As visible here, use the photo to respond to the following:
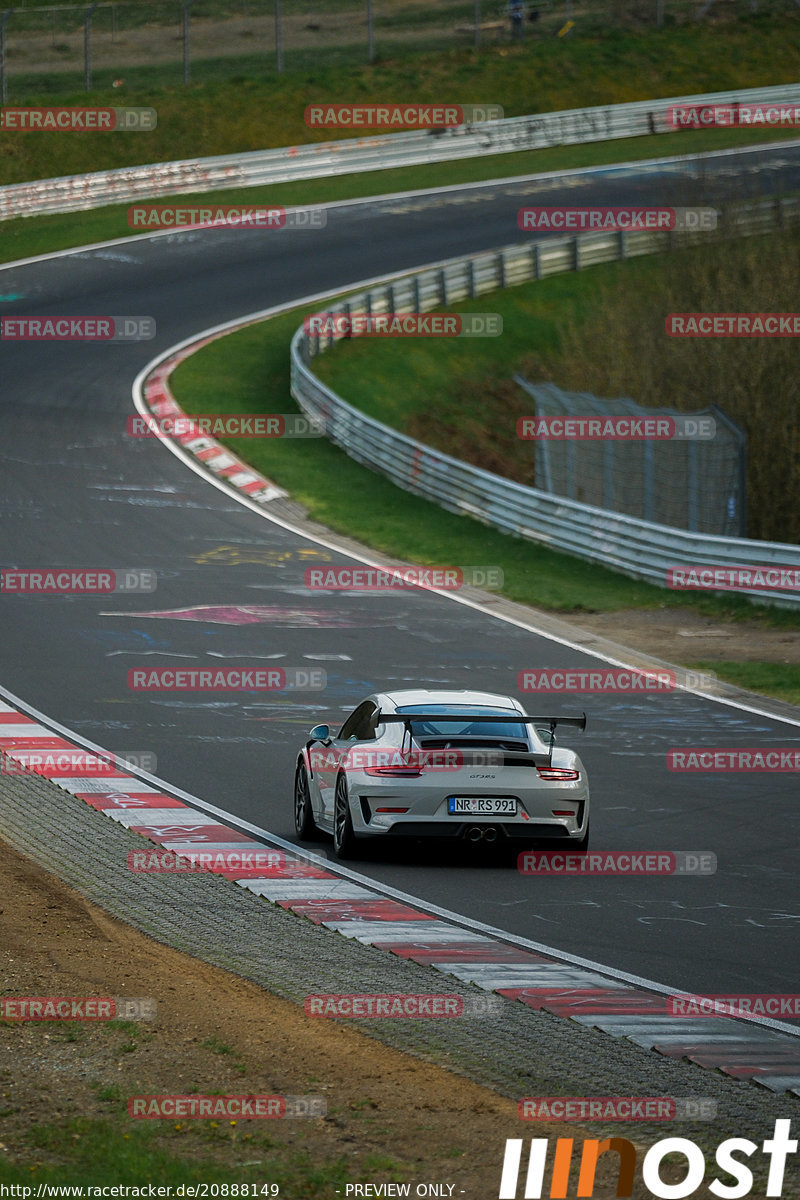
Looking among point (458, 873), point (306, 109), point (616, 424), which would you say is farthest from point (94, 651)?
point (306, 109)

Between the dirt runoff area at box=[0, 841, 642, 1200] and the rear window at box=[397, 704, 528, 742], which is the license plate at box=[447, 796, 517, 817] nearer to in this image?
the rear window at box=[397, 704, 528, 742]

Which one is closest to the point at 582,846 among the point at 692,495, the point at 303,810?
the point at 303,810

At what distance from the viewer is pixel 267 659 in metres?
20.2

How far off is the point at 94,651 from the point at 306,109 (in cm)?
4205

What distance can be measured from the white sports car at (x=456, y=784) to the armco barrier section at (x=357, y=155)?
4069cm

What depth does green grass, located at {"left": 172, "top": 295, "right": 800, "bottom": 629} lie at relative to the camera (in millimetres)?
25016

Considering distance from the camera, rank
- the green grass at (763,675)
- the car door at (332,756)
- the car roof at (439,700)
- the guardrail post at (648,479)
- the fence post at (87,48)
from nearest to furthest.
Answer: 1. the car door at (332,756)
2. the car roof at (439,700)
3. the green grass at (763,675)
4. the guardrail post at (648,479)
5. the fence post at (87,48)

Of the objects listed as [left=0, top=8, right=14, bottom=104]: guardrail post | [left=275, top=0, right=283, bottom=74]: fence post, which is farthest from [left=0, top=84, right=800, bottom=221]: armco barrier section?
[left=275, top=0, right=283, bottom=74]: fence post

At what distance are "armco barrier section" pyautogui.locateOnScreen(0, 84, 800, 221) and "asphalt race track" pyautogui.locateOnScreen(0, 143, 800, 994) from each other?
4.86 meters

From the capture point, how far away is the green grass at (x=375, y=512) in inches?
985

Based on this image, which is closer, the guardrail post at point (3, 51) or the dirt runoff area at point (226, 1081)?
the dirt runoff area at point (226, 1081)

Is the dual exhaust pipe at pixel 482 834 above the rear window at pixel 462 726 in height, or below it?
below

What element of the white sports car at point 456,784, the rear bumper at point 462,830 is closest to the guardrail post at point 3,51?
the white sports car at point 456,784

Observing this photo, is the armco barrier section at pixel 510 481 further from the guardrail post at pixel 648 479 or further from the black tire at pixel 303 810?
the black tire at pixel 303 810
